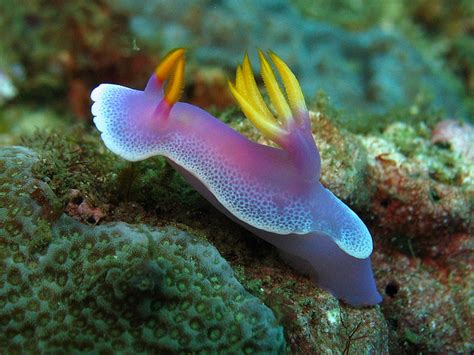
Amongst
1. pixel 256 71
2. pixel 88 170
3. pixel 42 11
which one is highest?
pixel 88 170

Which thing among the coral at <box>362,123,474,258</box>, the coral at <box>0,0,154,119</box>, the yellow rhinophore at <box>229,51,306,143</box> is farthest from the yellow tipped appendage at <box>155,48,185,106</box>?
the coral at <box>0,0,154,119</box>

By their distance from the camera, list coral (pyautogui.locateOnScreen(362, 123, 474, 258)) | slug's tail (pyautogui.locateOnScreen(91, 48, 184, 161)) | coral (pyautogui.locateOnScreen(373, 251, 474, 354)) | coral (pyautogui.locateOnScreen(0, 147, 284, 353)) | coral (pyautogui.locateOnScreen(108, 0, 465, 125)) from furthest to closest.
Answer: coral (pyautogui.locateOnScreen(108, 0, 465, 125)) < coral (pyautogui.locateOnScreen(362, 123, 474, 258)) < coral (pyautogui.locateOnScreen(373, 251, 474, 354)) < slug's tail (pyautogui.locateOnScreen(91, 48, 184, 161)) < coral (pyautogui.locateOnScreen(0, 147, 284, 353))

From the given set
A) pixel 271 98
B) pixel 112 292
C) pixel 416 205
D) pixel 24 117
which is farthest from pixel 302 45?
pixel 112 292

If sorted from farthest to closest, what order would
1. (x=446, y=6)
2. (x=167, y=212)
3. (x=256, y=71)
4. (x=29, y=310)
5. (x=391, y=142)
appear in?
(x=446, y=6) → (x=256, y=71) → (x=391, y=142) → (x=167, y=212) → (x=29, y=310)

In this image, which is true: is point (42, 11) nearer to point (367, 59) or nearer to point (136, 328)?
point (367, 59)

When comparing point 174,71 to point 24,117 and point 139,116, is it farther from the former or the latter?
point 24,117

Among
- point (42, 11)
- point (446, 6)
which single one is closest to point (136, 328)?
point (42, 11)

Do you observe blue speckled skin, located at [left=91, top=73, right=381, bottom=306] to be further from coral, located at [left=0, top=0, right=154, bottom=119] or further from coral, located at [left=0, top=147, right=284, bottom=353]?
coral, located at [left=0, top=0, right=154, bottom=119]
